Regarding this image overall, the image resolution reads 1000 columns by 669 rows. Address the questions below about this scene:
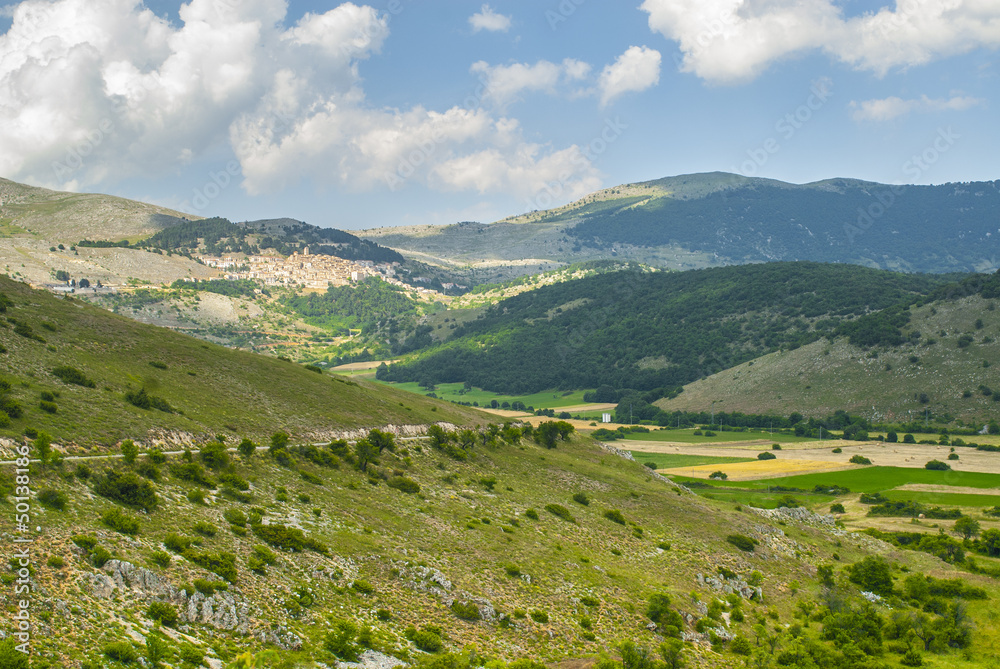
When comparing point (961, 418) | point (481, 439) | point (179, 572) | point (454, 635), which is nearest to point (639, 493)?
point (481, 439)

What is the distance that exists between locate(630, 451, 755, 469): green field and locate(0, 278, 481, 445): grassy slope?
66523 mm

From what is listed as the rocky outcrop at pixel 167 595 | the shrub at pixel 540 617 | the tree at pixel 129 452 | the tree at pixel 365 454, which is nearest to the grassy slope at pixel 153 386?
the tree at pixel 129 452

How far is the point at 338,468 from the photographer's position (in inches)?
2245

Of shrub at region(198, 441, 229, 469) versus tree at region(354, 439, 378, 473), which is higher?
shrub at region(198, 441, 229, 469)

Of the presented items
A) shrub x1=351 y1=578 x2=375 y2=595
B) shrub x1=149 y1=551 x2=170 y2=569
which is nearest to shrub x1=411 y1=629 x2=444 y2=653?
shrub x1=351 y1=578 x2=375 y2=595

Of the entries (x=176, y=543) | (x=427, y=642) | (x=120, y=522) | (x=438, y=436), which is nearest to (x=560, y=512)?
(x=438, y=436)

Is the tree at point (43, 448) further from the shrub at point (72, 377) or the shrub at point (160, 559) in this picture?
the shrub at point (72, 377)

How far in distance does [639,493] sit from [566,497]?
10668mm

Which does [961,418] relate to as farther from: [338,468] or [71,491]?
[71,491]

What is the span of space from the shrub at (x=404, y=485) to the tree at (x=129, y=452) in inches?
818

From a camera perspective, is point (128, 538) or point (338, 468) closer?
point (128, 538)

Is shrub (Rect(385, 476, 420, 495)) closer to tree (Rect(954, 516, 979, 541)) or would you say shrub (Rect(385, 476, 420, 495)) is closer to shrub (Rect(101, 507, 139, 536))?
shrub (Rect(101, 507, 139, 536))

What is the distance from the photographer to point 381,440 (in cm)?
6506

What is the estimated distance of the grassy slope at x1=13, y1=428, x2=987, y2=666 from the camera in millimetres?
31494
